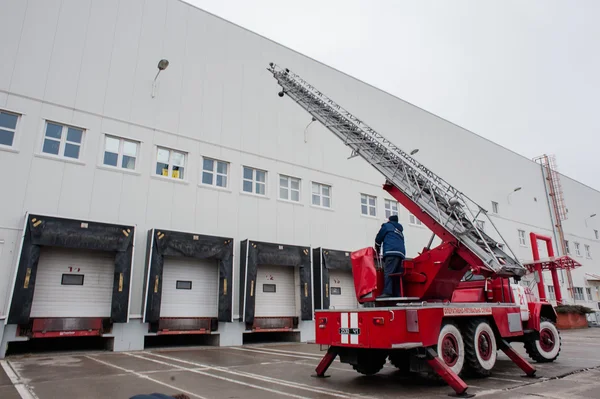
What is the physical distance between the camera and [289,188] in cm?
1902

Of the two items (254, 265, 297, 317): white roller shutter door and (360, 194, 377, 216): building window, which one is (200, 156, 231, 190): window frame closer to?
(254, 265, 297, 317): white roller shutter door

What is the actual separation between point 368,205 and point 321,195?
3580 mm

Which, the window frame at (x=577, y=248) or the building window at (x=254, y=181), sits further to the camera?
the window frame at (x=577, y=248)

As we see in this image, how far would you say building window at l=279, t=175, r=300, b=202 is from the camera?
61.5ft

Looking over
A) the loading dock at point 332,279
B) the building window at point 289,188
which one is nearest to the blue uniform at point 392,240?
the loading dock at point 332,279

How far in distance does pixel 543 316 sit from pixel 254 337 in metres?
11.6

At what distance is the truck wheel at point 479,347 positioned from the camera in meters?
7.11

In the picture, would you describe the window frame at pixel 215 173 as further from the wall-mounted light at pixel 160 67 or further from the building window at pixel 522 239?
the building window at pixel 522 239

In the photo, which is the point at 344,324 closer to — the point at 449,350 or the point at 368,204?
the point at 449,350

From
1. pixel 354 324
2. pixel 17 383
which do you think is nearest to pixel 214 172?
pixel 17 383

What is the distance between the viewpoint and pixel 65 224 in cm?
1243

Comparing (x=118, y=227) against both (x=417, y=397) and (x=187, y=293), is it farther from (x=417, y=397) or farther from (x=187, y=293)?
(x=417, y=397)

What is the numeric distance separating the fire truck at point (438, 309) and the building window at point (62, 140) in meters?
10.0

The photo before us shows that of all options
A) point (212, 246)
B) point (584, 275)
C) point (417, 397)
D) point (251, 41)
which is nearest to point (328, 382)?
point (417, 397)
